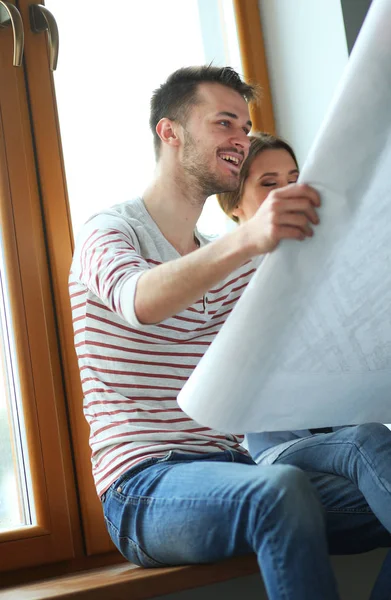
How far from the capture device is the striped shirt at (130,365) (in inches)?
44.8

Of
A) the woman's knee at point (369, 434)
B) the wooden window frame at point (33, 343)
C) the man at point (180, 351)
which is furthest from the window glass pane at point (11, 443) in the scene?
the woman's knee at point (369, 434)

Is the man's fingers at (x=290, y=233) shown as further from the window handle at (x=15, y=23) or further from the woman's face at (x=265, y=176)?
the window handle at (x=15, y=23)

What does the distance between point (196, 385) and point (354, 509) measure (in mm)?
538

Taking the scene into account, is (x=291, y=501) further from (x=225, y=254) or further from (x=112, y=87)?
(x=112, y=87)

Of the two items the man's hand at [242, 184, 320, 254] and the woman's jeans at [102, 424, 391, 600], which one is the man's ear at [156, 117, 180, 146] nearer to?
the woman's jeans at [102, 424, 391, 600]

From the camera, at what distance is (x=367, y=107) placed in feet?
2.13

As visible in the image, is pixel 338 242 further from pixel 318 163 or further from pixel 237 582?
pixel 237 582

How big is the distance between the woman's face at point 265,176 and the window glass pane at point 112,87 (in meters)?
0.23

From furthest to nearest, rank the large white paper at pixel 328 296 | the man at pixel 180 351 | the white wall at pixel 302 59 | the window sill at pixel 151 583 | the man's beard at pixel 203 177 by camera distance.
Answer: the white wall at pixel 302 59
the man's beard at pixel 203 177
the window sill at pixel 151 583
the man at pixel 180 351
the large white paper at pixel 328 296

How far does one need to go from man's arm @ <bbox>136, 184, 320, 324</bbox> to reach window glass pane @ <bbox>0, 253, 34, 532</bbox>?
60 cm

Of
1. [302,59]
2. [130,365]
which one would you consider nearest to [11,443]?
[130,365]

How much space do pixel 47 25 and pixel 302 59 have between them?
0.59 meters

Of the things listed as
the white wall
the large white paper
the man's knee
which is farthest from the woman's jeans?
the white wall

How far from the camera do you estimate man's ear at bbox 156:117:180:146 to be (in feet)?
4.73
